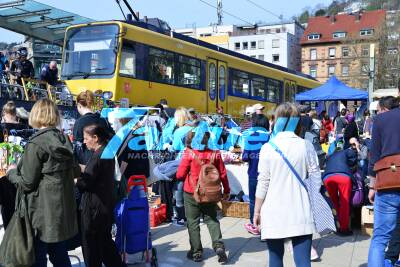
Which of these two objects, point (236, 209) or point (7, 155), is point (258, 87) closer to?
point (236, 209)

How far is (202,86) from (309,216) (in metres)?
13.3

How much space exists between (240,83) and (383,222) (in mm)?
15217

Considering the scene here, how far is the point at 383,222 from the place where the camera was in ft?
14.5

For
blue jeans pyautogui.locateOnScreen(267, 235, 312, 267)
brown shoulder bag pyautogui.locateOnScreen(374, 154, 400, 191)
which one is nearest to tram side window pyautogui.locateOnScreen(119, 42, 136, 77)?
brown shoulder bag pyautogui.locateOnScreen(374, 154, 400, 191)

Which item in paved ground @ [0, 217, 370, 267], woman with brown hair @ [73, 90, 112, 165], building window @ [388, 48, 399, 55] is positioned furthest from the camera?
building window @ [388, 48, 399, 55]

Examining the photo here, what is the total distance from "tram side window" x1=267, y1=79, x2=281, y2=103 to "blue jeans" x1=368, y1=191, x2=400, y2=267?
57.3 feet

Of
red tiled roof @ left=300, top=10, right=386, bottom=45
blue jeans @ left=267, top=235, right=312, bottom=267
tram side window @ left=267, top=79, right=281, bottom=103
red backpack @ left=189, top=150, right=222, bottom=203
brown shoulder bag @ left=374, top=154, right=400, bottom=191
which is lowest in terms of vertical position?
blue jeans @ left=267, top=235, right=312, bottom=267

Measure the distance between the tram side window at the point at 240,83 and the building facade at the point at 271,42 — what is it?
190 feet

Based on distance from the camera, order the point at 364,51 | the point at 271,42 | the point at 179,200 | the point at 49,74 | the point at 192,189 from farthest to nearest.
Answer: the point at 271,42
the point at 364,51
the point at 49,74
the point at 179,200
the point at 192,189

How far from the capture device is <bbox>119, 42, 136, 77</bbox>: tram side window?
13.6 metres

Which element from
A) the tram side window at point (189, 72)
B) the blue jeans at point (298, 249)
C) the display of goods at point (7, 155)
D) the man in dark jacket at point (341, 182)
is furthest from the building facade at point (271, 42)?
the blue jeans at point (298, 249)

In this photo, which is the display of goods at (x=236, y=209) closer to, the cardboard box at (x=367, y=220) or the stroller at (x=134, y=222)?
the cardboard box at (x=367, y=220)

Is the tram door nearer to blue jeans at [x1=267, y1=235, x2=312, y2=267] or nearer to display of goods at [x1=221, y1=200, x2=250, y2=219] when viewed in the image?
display of goods at [x1=221, y1=200, x2=250, y2=219]

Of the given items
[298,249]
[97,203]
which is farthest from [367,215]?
[97,203]
